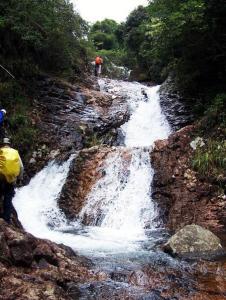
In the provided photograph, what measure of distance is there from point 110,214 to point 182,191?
223 centimetres

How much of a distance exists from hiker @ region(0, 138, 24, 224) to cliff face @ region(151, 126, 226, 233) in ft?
17.3

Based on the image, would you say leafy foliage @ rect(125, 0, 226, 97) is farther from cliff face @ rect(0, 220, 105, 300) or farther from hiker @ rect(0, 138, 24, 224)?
cliff face @ rect(0, 220, 105, 300)

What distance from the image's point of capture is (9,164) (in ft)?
24.8

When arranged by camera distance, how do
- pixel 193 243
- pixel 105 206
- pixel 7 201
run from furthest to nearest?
pixel 105 206 < pixel 193 243 < pixel 7 201

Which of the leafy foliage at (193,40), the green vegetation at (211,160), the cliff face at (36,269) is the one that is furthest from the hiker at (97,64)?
the cliff face at (36,269)

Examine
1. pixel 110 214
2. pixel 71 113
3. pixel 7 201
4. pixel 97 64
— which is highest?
pixel 97 64

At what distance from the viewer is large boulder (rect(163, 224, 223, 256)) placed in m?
8.73

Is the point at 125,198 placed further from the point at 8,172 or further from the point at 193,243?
the point at 8,172

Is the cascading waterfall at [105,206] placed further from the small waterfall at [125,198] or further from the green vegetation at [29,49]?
the green vegetation at [29,49]

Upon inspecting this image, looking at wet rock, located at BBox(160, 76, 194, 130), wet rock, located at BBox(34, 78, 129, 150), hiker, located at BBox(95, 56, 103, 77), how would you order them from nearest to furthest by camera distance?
1. wet rock, located at BBox(34, 78, 129, 150)
2. wet rock, located at BBox(160, 76, 194, 130)
3. hiker, located at BBox(95, 56, 103, 77)

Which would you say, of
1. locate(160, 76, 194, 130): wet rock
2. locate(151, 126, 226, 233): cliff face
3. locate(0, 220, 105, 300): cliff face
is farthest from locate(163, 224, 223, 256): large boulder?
locate(160, 76, 194, 130): wet rock

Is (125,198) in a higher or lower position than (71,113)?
lower

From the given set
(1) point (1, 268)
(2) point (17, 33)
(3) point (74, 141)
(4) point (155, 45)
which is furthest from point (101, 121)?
(1) point (1, 268)

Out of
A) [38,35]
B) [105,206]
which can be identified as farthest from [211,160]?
[38,35]
